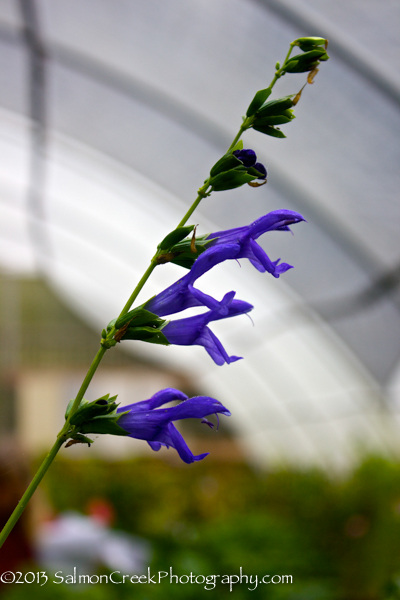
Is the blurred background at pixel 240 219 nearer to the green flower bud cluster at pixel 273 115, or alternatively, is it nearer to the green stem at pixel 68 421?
the green stem at pixel 68 421

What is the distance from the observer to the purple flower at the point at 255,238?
82cm

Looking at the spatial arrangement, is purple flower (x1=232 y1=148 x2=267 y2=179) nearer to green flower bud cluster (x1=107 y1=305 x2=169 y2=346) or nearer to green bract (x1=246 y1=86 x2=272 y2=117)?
green bract (x1=246 y1=86 x2=272 y2=117)

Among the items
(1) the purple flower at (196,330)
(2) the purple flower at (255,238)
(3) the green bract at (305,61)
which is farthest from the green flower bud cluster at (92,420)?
(3) the green bract at (305,61)

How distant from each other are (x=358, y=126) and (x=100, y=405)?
2583 millimetres

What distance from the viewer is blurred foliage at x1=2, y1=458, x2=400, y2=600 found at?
3.45m

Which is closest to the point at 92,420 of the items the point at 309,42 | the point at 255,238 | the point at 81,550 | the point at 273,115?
the point at 255,238

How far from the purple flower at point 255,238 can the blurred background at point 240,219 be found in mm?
804

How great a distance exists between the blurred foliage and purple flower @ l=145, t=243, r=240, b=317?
7.79 feet

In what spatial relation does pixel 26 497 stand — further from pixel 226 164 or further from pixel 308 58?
pixel 308 58

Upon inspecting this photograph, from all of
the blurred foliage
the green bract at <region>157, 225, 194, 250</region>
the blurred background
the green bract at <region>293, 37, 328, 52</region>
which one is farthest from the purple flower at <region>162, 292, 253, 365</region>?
the blurred foliage

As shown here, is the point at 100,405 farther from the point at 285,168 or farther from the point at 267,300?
the point at 267,300

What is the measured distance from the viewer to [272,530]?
15.7 ft

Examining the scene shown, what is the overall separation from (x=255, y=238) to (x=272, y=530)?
444cm

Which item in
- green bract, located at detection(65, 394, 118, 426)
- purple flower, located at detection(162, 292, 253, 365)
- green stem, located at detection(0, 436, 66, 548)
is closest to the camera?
green stem, located at detection(0, 436, 66, 548)
